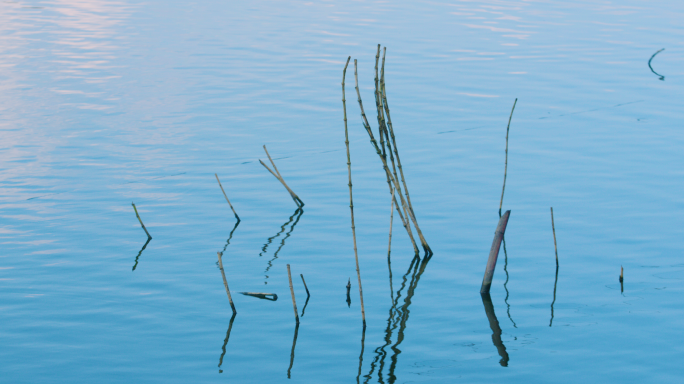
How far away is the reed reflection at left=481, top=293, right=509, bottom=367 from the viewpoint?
634 centimetres

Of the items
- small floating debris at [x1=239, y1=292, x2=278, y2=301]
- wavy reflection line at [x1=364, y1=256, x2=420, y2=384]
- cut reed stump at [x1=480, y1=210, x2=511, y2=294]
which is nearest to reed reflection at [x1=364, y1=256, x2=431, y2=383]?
wavy reflection line at [x1=364, y1=256, x2=420, y2=384]

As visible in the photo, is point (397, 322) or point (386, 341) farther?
point (397, 322)

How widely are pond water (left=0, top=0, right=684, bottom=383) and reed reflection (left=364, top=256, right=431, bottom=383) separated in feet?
0.08

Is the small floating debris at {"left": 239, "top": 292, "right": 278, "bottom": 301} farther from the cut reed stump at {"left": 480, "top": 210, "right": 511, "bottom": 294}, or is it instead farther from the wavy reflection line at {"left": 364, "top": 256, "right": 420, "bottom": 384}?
the cut reed stump at {"left": 480, "top": 210, "right": 511, "bottom": 294}

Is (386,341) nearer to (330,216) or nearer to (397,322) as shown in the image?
(397,322)

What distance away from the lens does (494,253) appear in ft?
23.3

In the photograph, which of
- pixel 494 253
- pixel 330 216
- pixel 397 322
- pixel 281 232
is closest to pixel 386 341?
pixel 397 322

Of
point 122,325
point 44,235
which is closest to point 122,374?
point 122,325

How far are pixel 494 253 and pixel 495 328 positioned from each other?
2.42ft

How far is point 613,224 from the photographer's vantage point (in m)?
9.27

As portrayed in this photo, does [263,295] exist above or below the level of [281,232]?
above

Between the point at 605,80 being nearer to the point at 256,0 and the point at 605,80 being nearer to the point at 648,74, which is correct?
the point at 648,74

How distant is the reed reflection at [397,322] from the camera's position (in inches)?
244

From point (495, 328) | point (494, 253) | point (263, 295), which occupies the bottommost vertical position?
point (263, 295)
